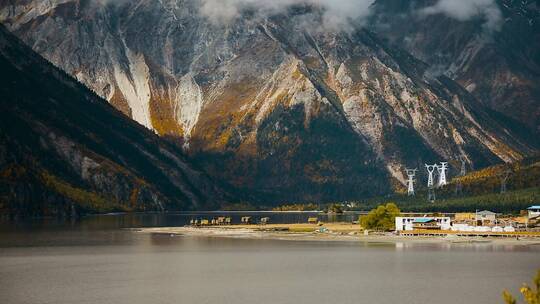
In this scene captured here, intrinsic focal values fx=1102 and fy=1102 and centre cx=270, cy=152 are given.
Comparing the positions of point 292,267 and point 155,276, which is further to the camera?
point 292,267

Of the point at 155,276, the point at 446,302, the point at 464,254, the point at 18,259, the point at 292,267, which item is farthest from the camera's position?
the point at 464,254

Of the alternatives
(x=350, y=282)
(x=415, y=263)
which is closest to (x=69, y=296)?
(x=350, y=282)

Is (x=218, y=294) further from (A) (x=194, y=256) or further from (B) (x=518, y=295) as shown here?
(A) (x=194, y=256)

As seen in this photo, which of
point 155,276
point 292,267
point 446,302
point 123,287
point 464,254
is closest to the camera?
point 446,302

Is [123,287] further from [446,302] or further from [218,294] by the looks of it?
[446,302]

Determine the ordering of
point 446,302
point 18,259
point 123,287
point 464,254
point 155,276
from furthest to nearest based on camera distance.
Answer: point 464,254 → point 18,259 → point 155,276 → point 123,287 → point 446,302

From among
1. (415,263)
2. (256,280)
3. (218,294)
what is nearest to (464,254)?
(415,263)
